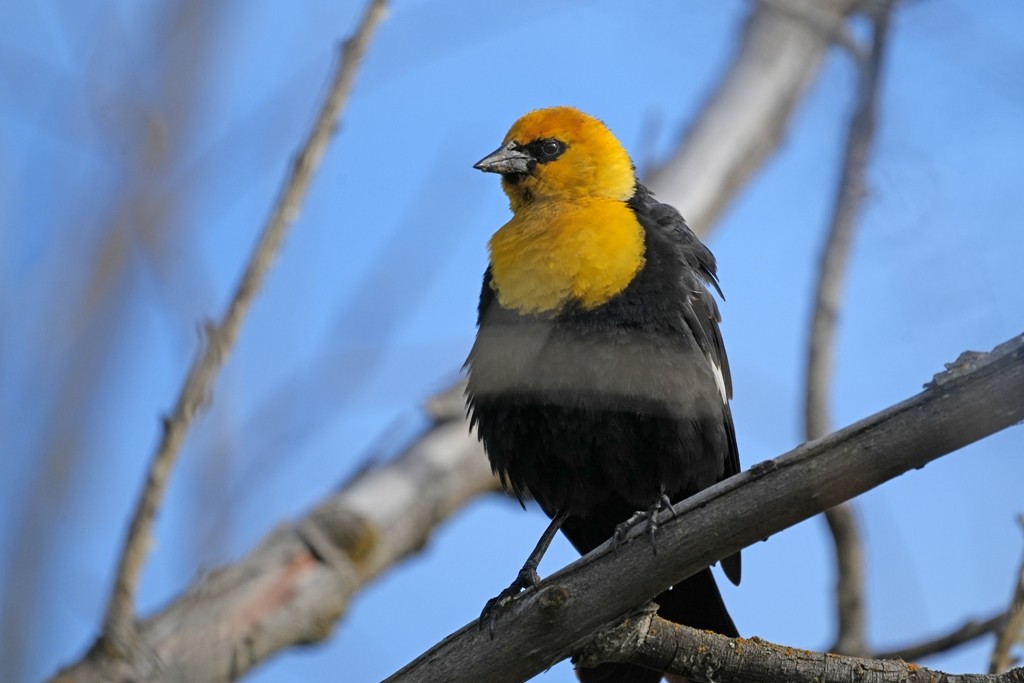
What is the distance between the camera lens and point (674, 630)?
3031mm

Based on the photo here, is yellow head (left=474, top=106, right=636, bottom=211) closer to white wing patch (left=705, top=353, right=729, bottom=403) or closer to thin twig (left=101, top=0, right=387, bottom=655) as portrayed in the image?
white wing patch (left=705, top=353, right=729, bottom=403)

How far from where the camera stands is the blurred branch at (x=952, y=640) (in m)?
3.97

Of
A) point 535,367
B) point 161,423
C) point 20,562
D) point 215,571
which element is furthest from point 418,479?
point 20,562

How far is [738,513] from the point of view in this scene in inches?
110

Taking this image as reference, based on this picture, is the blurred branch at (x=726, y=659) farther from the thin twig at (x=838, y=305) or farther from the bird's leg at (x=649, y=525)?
the thin twig at (x=838, y=305)

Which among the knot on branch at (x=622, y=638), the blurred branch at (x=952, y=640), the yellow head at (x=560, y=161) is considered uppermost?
the yellow head at (x=560, y=161)

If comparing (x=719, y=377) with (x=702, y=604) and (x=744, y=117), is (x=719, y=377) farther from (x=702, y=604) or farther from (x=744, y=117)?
(x=744, y=117)

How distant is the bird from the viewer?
371 centimetres

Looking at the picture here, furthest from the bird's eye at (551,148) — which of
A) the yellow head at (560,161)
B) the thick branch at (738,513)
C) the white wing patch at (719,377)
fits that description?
the thick branch at (738,513)

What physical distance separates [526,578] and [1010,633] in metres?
1.43

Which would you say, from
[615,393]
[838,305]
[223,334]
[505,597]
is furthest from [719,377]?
[223,334]

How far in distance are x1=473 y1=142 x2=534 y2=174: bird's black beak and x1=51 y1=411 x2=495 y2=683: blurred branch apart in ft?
6.58

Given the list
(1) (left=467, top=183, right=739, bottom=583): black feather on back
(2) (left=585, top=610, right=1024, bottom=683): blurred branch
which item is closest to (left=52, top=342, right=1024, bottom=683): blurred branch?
(2) (left=585, top=610, right=1024, bottom=683): blurred branch

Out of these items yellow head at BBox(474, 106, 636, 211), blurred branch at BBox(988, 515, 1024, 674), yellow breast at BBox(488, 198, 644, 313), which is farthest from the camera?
yellow head at BBox(474, 106, 636, 211)
